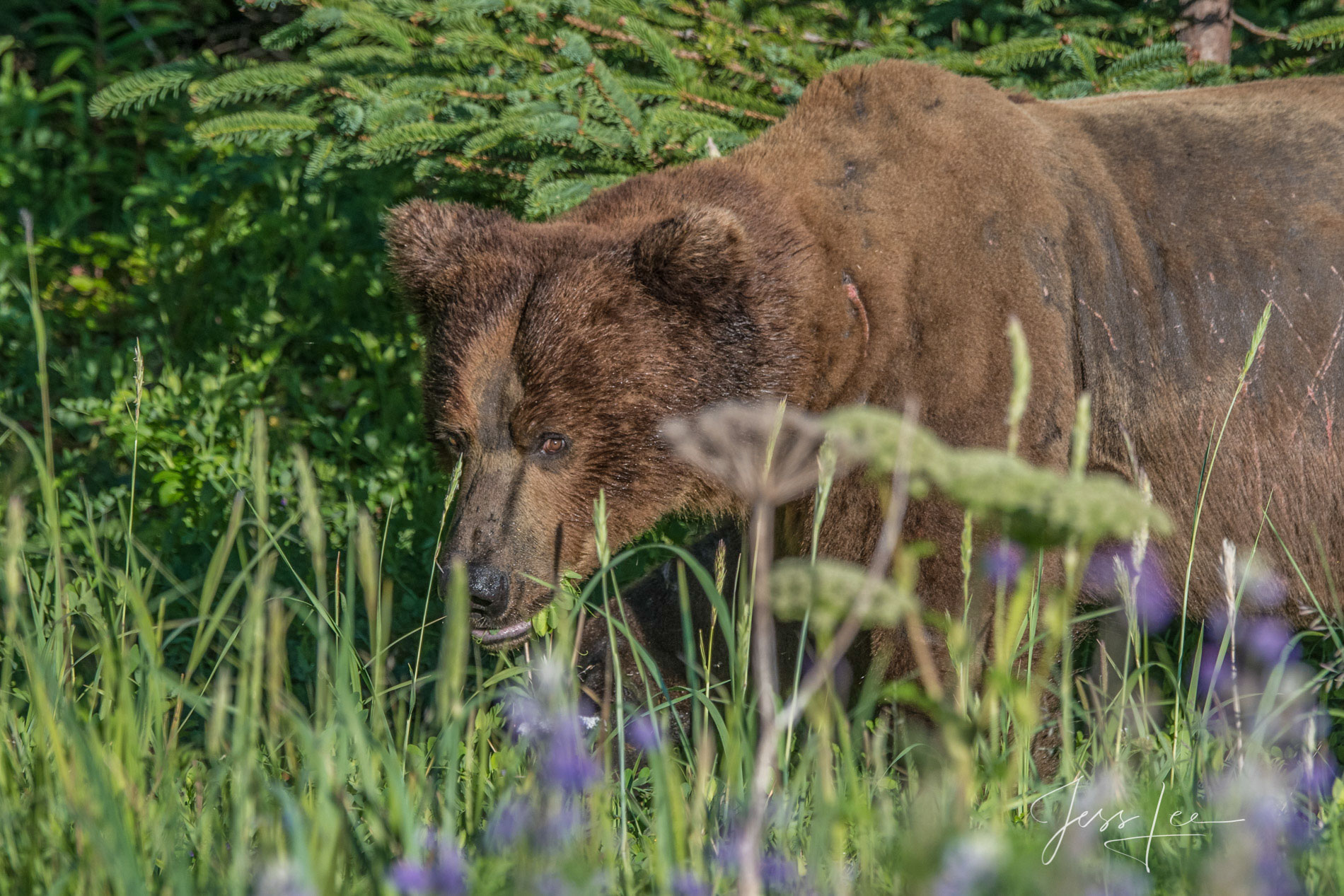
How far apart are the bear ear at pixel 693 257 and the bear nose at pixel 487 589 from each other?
0.93 metres

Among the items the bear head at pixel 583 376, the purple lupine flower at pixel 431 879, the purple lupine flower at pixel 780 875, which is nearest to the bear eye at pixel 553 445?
the bear head at pixel 583 376

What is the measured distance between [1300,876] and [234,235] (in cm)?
644

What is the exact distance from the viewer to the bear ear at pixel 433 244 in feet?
13.2

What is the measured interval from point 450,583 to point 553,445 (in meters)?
1.13

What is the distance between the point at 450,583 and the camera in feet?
8.63

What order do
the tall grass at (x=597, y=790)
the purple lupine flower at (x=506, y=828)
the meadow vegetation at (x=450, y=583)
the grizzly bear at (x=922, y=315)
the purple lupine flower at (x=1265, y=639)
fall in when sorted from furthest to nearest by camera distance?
the grizzly bear at (x=922, y=315), the purple lupine flower at (x=1265, y=639), the purple lupine flower at (x=506, y=828), the meadow vegetation at (x=450, y=583), the tall grass at (x=597, y=790)

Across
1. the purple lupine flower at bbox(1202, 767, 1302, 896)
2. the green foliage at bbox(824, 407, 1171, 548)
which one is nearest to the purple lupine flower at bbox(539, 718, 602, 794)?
the green foliage at bbox(824, 407, 1171, 548)

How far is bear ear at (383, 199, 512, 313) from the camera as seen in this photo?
158 inches

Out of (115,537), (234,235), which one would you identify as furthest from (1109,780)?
(234,235)

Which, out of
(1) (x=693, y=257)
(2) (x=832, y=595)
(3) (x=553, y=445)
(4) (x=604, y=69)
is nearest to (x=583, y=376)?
(3) (x=553, y=445)

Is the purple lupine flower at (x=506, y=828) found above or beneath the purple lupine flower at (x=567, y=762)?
beneath

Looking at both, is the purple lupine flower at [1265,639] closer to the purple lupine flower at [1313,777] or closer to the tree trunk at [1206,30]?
the purple lupine flower at [1313,777]

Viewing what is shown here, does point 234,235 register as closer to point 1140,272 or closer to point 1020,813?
point 1140,272

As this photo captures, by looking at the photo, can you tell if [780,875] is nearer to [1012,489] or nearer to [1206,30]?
Answer: [1012,489]
